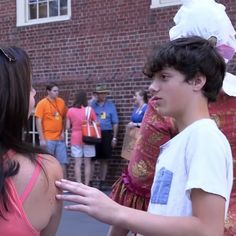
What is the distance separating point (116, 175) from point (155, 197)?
9736 millimetres

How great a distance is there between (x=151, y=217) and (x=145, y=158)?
77 centimetres

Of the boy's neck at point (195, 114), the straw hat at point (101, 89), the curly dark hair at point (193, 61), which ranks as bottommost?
the straw hat at point (101, 89)

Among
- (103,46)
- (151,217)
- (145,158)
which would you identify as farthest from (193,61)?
(103,46)

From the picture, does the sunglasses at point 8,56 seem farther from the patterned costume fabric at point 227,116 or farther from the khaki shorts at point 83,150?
the khaki shorts at point 83,150

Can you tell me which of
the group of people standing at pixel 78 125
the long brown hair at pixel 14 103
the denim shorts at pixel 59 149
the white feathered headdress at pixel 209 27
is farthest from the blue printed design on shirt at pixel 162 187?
the denim shorts at pixel 59 149

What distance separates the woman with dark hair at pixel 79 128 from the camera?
11164mm

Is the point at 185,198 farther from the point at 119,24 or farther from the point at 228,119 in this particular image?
the point at 119,24

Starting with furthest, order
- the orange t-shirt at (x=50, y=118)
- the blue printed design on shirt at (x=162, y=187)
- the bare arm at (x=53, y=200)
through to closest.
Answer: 1. the orange t-shirt at (x=50, y=118)
2. the blue printed design on shirt at (x=162, y=187)
3. the bare arm at (x=53, y=200)

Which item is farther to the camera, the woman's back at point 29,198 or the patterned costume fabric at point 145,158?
the patterned costume fabric at point 145,158

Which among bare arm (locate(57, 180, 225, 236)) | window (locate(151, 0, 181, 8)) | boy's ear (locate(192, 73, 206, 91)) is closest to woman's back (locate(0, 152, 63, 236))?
bare arm (locate(57, 180, 225, 236))

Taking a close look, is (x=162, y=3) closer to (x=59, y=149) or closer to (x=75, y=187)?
(x=59, y=149)

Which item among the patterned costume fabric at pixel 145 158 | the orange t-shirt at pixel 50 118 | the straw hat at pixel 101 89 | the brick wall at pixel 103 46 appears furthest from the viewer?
the straw hat at pixel 101 89

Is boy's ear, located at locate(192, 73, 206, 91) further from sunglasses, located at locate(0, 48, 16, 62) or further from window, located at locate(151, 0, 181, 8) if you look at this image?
window, located at locate(151, 0, 181, 8)

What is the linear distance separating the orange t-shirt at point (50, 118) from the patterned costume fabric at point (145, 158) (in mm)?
8493
